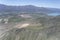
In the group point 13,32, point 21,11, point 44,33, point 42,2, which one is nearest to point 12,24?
point 13,32

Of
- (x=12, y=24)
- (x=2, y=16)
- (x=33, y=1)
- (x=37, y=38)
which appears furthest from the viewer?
(x=33, y=1)

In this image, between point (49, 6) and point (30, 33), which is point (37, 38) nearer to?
point (30, 33)

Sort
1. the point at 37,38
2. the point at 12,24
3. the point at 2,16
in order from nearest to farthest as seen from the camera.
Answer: the point at 37,38 < the point at 12,24 < the point at 2,16

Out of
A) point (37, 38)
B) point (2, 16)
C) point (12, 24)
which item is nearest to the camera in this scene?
point (37, 38)

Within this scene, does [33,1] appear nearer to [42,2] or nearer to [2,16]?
[42,2]

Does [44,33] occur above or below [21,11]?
below

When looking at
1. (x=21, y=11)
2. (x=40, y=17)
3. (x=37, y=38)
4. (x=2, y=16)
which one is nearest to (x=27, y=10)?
(x=21, y=11)

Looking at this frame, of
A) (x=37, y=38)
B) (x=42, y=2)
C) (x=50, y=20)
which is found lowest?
(x=37, y=38)

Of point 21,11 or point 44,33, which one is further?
point 21,11

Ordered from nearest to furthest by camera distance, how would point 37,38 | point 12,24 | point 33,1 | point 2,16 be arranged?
point 37,38 → point 12,24 → point 2,16 → point 33,1
